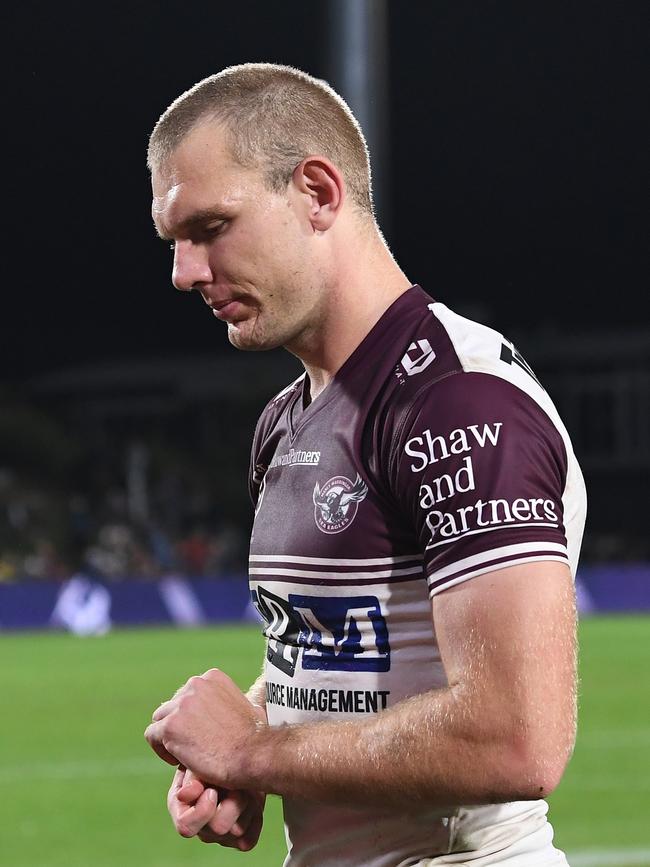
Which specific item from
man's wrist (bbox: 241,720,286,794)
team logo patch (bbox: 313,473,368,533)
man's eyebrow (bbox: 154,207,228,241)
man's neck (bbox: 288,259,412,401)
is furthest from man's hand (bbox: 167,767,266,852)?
man's eyebrow (bbox: 154,207,228,241)

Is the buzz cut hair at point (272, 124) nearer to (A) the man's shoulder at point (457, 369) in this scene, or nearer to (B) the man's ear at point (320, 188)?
(B) the man's ear at point (320, 188)

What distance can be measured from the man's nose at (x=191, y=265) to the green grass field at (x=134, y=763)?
5294 millimetres

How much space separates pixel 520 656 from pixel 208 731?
58 centimetres

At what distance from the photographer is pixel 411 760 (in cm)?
210

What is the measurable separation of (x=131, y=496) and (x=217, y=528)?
2697 mm

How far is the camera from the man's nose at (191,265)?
2379 millimetres

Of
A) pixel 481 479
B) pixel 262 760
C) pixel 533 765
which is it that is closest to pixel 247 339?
pixel 481 479

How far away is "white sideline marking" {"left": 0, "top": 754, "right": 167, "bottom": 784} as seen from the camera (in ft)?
32.4

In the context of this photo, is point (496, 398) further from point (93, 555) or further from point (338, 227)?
point (93, 555)

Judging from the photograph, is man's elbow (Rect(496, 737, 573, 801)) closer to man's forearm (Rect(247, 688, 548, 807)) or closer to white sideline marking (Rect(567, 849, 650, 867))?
man's forearm (Rect(247, 688, 548, 807))

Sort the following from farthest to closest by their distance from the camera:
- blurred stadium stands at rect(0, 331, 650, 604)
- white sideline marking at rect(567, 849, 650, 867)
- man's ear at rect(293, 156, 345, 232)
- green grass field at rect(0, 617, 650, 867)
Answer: blurred stadium stands at rect(0, 331, 650, 604) < green grass field at rect(0, 617, 650, 867) < white sideline marking at rect(567, 849, 650, 867) < man's ear at rect(293, 156, 345, 232)

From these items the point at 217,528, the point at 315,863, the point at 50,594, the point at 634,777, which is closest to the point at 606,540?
the point at 217,528

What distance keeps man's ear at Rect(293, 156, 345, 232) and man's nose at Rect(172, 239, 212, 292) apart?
174 millimetres

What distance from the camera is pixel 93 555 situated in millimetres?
29812
